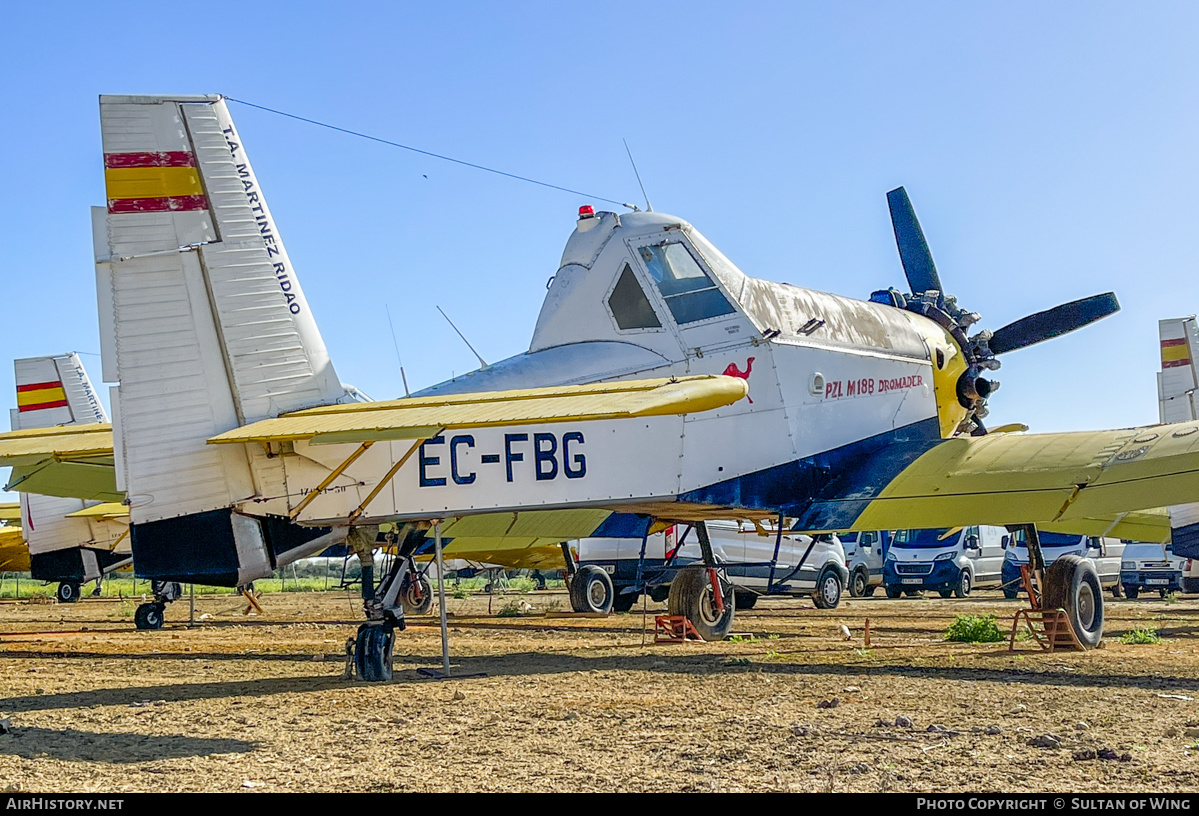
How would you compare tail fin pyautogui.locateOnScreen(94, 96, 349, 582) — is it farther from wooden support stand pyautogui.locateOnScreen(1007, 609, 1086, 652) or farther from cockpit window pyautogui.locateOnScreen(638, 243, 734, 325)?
wooden support stand pyautogui.locateOnScreen(1007, 609, 1086, 652)

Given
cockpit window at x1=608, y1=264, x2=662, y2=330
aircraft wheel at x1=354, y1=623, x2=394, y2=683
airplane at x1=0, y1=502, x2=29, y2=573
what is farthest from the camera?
airplane at x1=0, y1=502, x2=29, y2=573

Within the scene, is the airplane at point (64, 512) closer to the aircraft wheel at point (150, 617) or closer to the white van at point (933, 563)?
the aircraft wheel at point (150, 617)

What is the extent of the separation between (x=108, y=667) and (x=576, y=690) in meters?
6.20

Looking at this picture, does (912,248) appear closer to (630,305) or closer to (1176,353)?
(630,305)

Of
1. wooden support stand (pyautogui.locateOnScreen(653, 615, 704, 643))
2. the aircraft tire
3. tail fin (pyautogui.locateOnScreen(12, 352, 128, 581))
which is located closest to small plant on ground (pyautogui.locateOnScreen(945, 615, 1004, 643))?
wooden support stand (pyautogui.locateOnScreen(653, 615, 704, 643))

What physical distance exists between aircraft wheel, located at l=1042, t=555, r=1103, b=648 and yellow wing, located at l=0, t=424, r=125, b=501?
33.5 ft

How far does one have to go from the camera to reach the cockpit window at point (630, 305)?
40.3 feet

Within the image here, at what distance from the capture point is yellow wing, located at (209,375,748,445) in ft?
23.1

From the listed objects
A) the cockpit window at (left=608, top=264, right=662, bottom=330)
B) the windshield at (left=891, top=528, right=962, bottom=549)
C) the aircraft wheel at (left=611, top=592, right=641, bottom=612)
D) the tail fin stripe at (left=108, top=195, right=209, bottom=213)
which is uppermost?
the tail fin stripe at (left=108, top=195, right=209, bottom=213)

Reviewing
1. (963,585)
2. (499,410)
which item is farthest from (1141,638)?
(963,585)

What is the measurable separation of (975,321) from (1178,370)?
9694 mm

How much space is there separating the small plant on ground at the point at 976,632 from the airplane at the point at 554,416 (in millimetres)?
1401

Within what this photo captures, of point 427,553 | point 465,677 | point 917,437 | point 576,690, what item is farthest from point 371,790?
point 427,553
